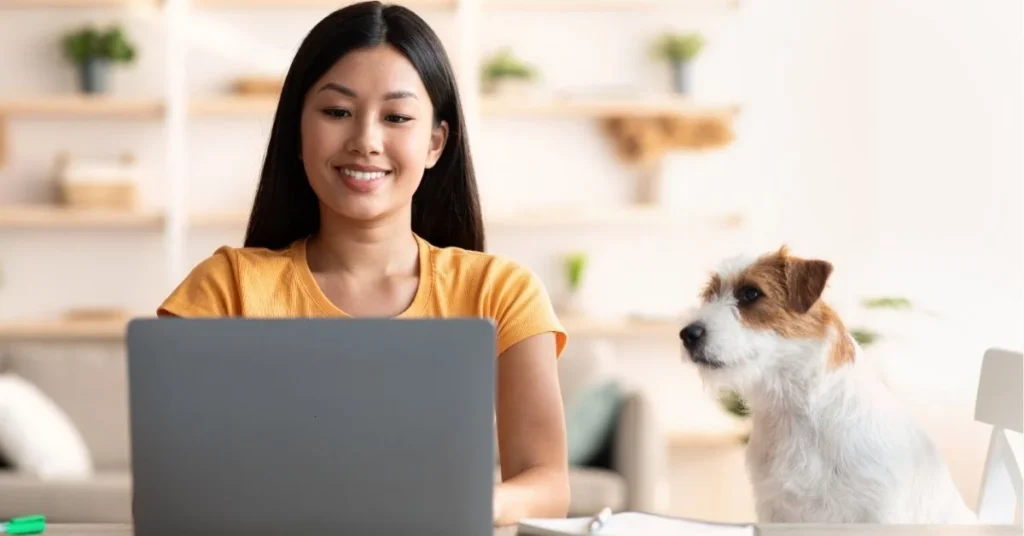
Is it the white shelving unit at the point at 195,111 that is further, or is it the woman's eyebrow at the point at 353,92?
the white shelving unit at the point at 195,111

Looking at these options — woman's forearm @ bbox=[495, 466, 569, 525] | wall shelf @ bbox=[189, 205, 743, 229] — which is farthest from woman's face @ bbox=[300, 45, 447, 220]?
wall shelf @ bbox=[189, 205, 743, 229]

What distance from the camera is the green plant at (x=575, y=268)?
4.76 m

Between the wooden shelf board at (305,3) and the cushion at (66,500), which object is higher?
the wooden shelf board at (305,3)

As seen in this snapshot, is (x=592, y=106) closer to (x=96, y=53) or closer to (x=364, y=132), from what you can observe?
(x=96, y=53)

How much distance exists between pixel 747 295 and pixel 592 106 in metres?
3.30

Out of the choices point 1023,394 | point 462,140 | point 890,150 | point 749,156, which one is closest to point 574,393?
point 749,156

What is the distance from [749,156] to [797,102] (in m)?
0.29

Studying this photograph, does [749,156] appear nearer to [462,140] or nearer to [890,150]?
[890,150]

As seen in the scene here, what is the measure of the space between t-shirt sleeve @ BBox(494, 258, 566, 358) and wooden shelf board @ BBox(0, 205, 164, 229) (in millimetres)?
3226

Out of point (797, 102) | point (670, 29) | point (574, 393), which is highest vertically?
point (670, 29)

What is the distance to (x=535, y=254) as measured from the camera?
4.93 metres

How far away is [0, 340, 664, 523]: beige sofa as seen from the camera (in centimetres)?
354

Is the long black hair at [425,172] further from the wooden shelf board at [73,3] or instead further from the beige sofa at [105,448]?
the wooden shelf board at [73,3]

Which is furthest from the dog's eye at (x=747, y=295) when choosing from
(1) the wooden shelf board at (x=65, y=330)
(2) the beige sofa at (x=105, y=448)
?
(1) the wooden shelf board at (x=65, y=330)
